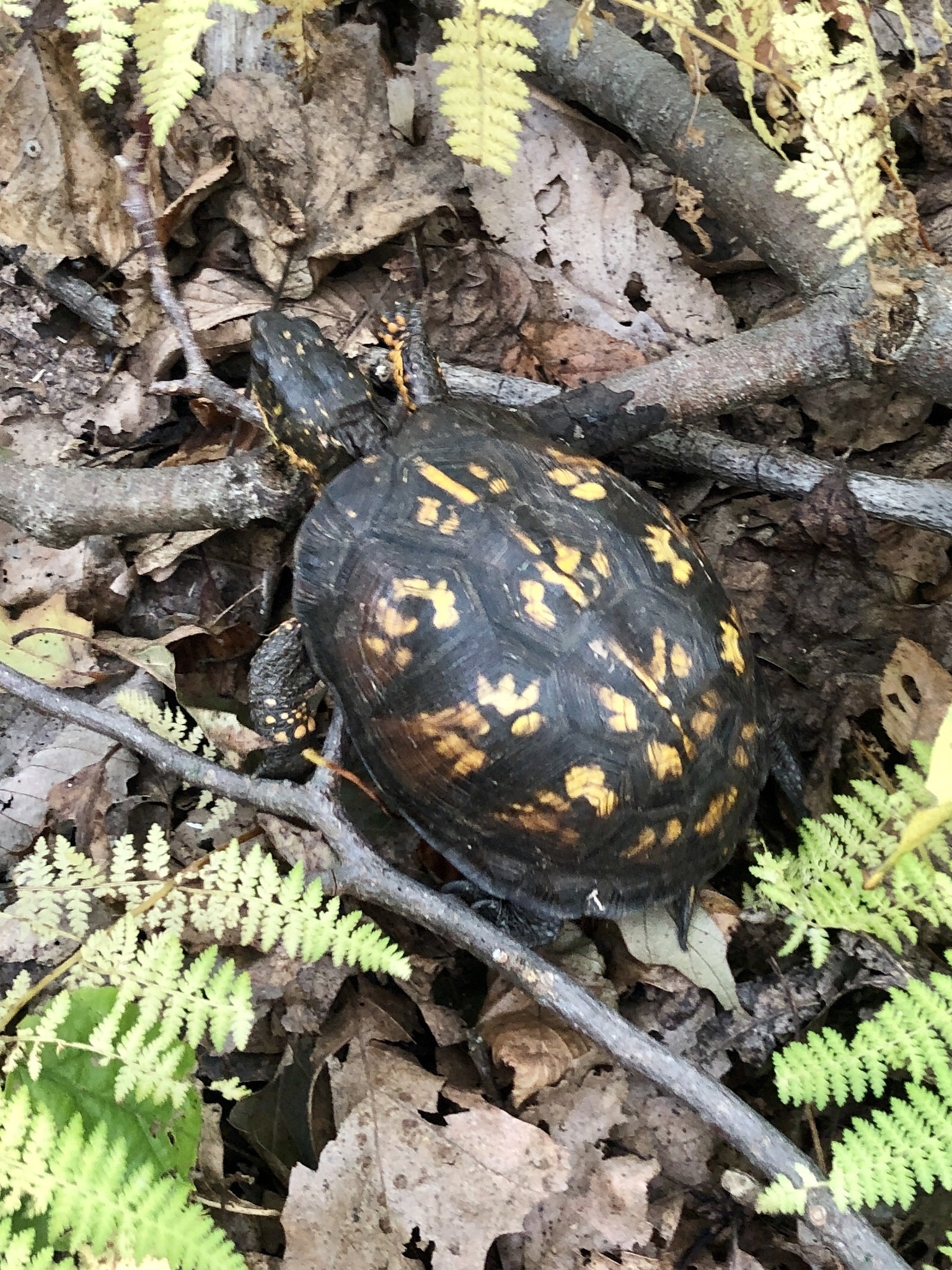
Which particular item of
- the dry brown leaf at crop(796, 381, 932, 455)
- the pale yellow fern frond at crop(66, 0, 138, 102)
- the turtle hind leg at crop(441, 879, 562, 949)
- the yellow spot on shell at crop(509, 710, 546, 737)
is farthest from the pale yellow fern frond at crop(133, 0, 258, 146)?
the turtle hind leg at crop(441, 879, 562, 949)

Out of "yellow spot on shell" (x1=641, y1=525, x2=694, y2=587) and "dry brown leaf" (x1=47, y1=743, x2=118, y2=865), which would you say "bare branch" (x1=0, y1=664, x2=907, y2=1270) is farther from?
"yellow spot on shell" (x1=641, y1=525, x2=694, y2=587)

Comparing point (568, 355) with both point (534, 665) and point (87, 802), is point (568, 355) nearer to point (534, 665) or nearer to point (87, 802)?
point (534, 665)

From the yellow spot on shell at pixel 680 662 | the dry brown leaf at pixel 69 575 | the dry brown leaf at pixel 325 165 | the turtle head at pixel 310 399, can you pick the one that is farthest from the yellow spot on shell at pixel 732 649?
the dry brown leaf at pixel 69 575

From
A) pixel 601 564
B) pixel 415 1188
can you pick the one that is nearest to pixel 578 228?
pixel 601 564

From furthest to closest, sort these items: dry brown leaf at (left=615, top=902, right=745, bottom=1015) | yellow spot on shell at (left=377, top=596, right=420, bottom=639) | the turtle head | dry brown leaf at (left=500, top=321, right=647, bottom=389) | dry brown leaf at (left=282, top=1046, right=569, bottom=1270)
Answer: dry brown leaf at (left=500, top=321, right=647, bottom=389), the turtle head, dry brown leaf at (left=615, top=902, right=745, bottom=1015), yellow spot on shell at (left=377, top=596, right=420, bottom=639), dry brown leaf at (left=282, top=1046, right=569, bottom=1270)

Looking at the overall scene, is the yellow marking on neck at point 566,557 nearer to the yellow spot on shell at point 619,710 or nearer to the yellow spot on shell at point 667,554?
the yellow spot on shell at point 667,554

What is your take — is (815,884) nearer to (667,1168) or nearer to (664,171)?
(667,1168)
